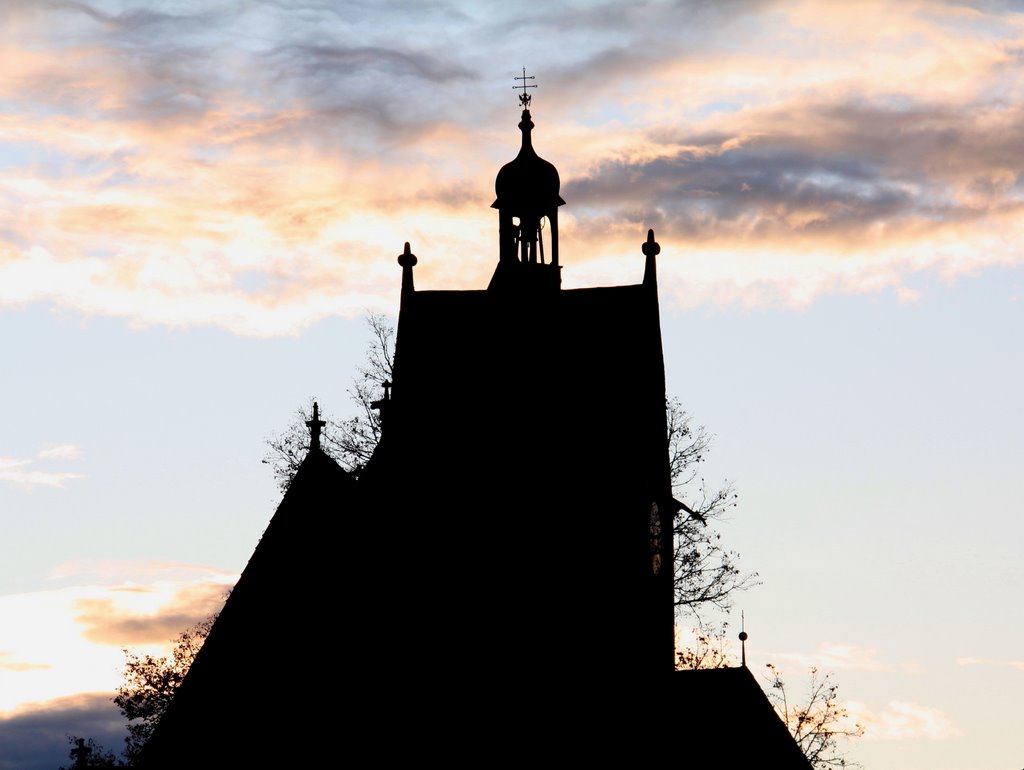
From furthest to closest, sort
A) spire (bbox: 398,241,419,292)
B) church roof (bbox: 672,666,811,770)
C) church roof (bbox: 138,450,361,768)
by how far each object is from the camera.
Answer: spire (bbox: 398,241,419,292)
church roof (bbox: 672,666,811,770)
church roof (bbox: 138,450,361,768)

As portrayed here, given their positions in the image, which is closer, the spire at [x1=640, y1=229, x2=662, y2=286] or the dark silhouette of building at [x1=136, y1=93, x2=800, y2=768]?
the dark silhouette of building at [x1=136, y1=93, x2=800, y2=768]

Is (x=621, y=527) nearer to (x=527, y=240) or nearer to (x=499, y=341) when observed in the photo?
(x=499, y=341)

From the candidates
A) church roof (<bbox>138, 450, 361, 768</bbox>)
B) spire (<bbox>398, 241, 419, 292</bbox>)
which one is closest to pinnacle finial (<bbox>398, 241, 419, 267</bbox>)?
spire (<bbox>398, 241, 419, 292</bbox>)

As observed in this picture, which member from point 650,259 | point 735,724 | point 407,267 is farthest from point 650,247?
point 735,724

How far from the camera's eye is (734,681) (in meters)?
30.0

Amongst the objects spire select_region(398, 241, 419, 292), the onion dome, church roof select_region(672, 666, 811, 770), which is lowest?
church roof select_region(672, 666, 811, 770)

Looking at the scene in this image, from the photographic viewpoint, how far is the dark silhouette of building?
23.6 metres

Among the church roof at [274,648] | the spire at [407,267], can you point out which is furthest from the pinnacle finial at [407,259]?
the church roof at [274,648]

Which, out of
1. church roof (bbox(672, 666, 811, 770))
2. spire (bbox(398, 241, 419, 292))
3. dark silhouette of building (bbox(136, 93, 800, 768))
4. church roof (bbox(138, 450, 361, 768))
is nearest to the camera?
church roof (bbox(138, 450, 361, 768))

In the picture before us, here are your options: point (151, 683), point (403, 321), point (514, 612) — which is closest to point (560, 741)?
point (514, 612)

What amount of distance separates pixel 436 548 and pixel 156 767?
7.00 meters

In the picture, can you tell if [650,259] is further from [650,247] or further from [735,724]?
[735,724]

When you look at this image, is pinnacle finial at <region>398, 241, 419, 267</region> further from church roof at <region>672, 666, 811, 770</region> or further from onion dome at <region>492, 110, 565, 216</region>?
church roof at <region>672, 666, 811, 770</region>

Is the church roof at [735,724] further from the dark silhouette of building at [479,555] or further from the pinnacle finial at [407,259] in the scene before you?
the pinnacle finial at [407,259]
